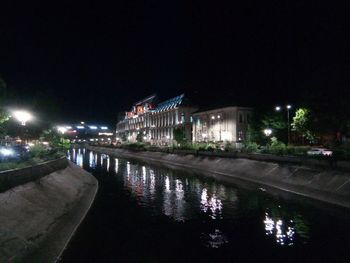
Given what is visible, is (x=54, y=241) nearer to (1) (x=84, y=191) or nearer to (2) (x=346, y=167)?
(1) (x=84, y=191)

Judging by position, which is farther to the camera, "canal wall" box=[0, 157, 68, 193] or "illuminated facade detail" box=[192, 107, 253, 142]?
"illuminated facade detail" box=[192, 107, 253, 142]

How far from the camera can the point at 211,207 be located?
32969 millimetres

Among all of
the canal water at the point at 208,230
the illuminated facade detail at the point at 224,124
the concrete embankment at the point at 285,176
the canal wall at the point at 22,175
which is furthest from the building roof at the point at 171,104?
the canal wall at the point at 22,175

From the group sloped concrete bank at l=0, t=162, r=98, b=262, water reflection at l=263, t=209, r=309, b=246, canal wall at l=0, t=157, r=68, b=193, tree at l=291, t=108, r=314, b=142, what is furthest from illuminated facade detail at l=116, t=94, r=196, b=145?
water reflection at l=263, t=209, r=309, b=246

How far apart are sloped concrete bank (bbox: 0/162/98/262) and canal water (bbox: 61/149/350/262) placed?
83 centimetres

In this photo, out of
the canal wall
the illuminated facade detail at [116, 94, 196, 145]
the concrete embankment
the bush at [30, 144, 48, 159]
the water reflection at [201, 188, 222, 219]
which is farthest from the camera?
the illuminated facade detail at [116, 94, 196, 145]

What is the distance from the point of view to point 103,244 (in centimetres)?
2153

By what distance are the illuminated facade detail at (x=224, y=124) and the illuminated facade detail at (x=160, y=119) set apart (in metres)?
15.3

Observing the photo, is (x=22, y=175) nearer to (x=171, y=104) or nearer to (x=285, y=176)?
(x=285, y=176)

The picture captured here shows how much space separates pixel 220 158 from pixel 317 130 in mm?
16565

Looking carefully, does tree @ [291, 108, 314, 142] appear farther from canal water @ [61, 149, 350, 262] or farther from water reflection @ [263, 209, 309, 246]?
water reflection @ [263, 209, 309, 246]

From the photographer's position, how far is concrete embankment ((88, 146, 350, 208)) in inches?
1336

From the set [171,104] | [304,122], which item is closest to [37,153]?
[304,122]

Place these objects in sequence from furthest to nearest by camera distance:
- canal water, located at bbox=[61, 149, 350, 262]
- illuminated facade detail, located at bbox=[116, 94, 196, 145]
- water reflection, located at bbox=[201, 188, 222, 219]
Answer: illuminated facade detail, located at bbox=[116, 94, 196, 145] < water reflection, located at bbox=[201, 188, 222, 219] < canal water, located at bbox=[61, 149, 350, 262]
